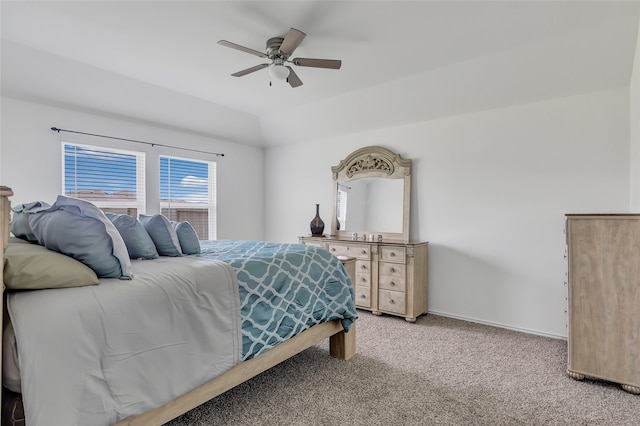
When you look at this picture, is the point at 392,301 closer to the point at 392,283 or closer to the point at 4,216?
the point at 392,283

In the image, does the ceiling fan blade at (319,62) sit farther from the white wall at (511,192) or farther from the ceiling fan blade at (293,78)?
the white wall at (511,192)

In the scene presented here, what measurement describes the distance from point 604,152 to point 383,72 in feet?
6.90

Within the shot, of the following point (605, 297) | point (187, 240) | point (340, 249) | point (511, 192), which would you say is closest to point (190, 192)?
point (340, 249)

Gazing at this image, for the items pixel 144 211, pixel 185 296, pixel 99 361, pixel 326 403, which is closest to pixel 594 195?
pixel 326 403

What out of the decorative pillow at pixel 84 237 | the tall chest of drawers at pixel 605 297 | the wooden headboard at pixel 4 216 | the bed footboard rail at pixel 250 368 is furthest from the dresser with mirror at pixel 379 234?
the wooden headboard at pixel 4 216

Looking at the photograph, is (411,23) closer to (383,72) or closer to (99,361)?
(383,72)

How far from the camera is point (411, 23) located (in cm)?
254

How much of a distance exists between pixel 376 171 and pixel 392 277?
1361mm

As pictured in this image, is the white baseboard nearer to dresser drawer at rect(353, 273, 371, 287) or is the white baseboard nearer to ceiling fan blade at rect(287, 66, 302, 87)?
dresser drawer at rect(353, 273, 371, 287)

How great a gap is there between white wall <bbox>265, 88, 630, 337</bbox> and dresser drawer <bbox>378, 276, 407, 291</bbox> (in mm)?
463

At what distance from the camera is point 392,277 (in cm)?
380

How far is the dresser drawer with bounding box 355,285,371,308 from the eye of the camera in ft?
13.0

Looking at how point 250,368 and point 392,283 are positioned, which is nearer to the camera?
point 250,368

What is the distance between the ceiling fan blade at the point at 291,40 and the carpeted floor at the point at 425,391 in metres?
2.32
